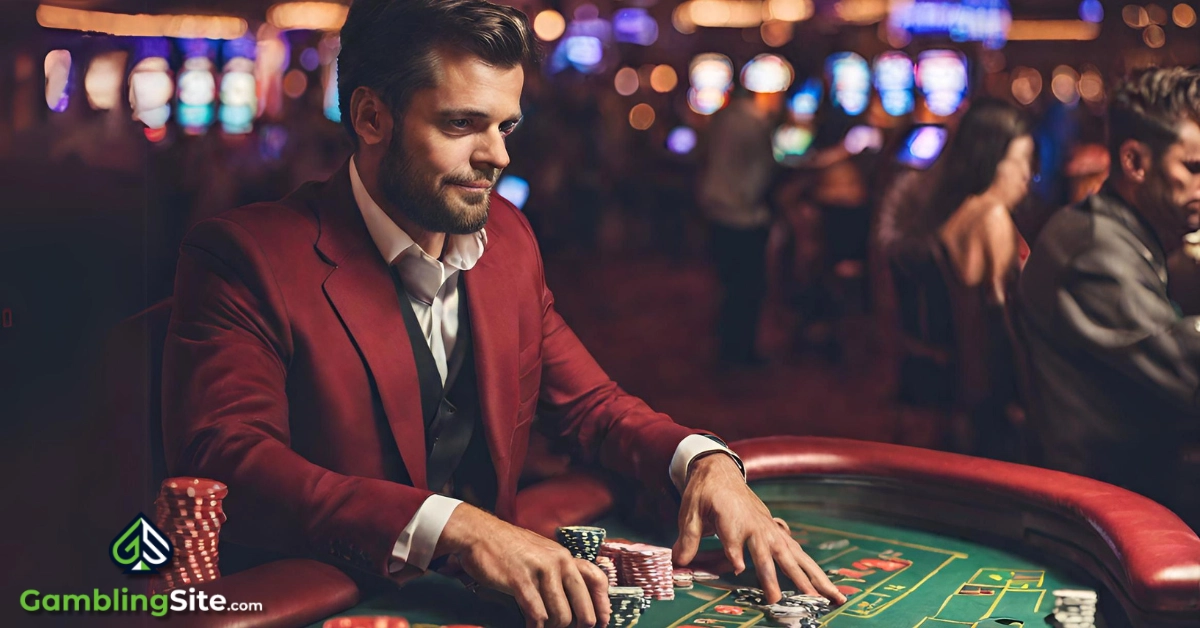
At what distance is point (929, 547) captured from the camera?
2.35 metres

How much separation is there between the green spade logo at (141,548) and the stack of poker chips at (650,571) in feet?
2.47

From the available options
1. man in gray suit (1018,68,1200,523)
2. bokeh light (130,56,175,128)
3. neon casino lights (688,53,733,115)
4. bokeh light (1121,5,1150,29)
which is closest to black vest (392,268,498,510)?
bokeh light (130,56,175,128)

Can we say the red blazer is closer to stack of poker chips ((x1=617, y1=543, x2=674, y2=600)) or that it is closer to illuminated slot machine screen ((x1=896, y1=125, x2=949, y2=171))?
stack of poker chips ((x1=617, y1=543, x2=674, y2=600))

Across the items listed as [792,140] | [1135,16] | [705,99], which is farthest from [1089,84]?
[792,140]

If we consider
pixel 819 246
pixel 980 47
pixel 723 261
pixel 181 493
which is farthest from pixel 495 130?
pixel 980 47

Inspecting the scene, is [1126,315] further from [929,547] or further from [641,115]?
[641,115]

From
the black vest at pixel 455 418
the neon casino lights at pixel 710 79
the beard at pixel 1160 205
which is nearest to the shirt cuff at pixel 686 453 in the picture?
the black vest at pixel 455 418

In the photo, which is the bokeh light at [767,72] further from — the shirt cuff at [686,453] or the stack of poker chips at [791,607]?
the stack of poker chips at [791,607]

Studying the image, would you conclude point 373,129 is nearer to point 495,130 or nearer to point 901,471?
point 495,130

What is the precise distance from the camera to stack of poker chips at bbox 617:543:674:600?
205 centimetres

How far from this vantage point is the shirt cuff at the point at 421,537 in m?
1.94

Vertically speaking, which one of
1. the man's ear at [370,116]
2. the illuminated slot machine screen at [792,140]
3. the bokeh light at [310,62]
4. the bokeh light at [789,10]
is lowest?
the illuminated slot machine screen at [792,140]

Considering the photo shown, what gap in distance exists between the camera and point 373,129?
222 cm

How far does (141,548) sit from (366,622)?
47cm
